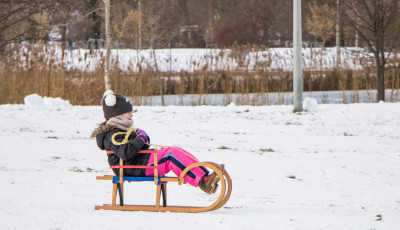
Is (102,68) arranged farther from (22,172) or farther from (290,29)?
(290,29)

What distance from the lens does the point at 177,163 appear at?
479 centimetres

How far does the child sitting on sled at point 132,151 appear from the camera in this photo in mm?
4703

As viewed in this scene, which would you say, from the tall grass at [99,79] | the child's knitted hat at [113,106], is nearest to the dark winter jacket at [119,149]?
the child's knitted hat at [113,106]

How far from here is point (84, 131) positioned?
35.9 ft

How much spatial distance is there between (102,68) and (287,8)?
26699mm

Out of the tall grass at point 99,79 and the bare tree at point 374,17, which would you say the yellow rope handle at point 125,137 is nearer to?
the tall grass at point 99,79

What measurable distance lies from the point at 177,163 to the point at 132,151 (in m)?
0.38

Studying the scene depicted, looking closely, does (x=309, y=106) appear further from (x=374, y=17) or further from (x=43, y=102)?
(x=43, y=102)

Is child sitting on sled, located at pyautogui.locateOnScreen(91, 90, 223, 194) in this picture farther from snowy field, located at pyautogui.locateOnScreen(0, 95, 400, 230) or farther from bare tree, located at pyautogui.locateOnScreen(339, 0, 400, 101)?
bare tree, located at pyautogui.locateOnScreen(339, 0, 400, 101)

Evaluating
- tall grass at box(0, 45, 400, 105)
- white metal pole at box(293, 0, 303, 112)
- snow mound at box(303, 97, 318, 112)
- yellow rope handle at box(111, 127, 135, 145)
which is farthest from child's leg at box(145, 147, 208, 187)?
tall grass at box(0, 45, 400, 105)

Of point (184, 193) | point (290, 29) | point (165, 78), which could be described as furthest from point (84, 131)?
point (290, 29)

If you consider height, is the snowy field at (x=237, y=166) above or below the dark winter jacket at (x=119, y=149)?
below

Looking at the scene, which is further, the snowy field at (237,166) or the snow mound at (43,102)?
the snow mound at (43,102)

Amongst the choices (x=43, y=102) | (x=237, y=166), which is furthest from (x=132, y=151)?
(x=43, y=102)
